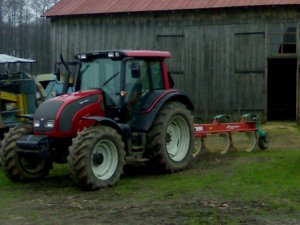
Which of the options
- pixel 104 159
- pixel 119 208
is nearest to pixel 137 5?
pixel 104 159

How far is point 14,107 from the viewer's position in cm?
1419

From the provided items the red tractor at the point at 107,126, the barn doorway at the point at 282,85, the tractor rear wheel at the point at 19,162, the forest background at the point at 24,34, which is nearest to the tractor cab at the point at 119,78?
the red tractor at the point at 107,126

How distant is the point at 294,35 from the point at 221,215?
588 inches

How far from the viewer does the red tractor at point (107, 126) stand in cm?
960

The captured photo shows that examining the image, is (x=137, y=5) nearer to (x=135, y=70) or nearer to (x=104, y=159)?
(x=135, y=70)

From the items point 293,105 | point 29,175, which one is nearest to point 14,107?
point 29,175

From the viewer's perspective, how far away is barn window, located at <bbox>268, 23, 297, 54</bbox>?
21516 millimetres

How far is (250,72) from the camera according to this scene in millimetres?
22016

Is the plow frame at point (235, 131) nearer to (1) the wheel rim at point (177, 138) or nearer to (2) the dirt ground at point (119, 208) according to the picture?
(1) the wheel rim at point (177, 138)

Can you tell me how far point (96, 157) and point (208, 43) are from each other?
44.5 ft

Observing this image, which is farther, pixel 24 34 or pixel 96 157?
pixel 24 34

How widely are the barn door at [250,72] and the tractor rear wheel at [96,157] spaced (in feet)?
41.9

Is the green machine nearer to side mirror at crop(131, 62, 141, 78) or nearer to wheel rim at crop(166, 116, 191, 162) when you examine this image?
wheel rim at crop(166, 116, 191, 162)

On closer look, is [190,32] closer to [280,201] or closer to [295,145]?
[295,145]
